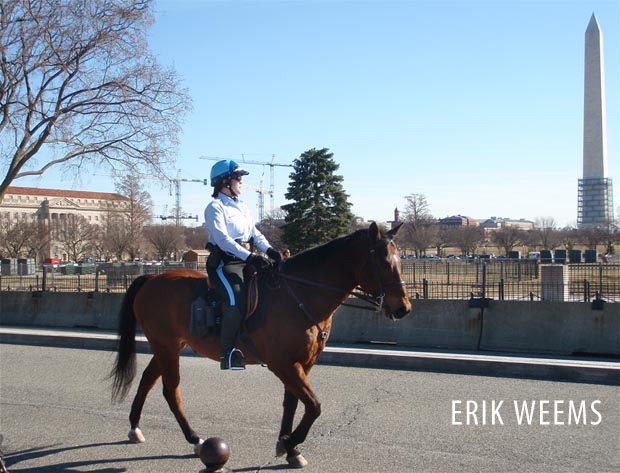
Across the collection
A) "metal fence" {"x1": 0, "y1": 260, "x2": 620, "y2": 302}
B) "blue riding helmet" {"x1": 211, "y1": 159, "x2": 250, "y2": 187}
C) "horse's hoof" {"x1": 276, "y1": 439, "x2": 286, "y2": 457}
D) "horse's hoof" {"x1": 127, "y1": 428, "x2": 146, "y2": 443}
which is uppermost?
"blue riding helmet" {"x1": 211, "y1": 159, "x2": 250, "y2": 187}

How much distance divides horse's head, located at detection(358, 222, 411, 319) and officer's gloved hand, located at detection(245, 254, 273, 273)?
3.15 feet

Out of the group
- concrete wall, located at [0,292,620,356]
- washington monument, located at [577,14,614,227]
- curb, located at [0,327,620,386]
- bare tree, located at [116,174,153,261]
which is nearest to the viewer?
curb, located at [0,327,620,386]

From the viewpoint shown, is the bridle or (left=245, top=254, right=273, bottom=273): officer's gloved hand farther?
(left=245, top=254, right=273, bottom=273): officer's gloved hand

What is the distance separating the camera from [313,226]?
46.4m

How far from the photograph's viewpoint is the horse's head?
18.8 feet

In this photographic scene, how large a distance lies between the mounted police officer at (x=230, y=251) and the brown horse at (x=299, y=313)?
7.9 inches

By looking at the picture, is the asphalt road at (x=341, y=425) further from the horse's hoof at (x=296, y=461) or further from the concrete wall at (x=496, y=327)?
the concrete wall at (x=496, y=327)

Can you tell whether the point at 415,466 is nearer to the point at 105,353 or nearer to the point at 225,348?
the point at 225,348

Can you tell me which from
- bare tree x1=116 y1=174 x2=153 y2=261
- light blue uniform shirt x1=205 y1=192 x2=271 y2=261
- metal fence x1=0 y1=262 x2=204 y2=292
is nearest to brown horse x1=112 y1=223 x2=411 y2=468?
light blue uniform shirt x1=205 y1=192 x2=271 y2=261

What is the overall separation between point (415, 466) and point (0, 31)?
18.2m

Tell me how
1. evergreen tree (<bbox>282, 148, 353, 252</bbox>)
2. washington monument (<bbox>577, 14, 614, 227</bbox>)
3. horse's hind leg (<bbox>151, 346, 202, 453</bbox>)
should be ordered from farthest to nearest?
washington monument (<bbox>577, 14, 614, 227</bbox>), evergreen tree (<bbox>282, 148, 353, 252</bbox>), horse's hind leg (<bbox>151, 346, 202, 453</bbox>)

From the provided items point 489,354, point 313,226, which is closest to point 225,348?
point 489,354

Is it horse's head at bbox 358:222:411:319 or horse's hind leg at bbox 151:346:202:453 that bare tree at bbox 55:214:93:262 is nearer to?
horse's hind leg at bbox 151:346:202:453

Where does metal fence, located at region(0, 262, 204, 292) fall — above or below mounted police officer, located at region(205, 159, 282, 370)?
below
